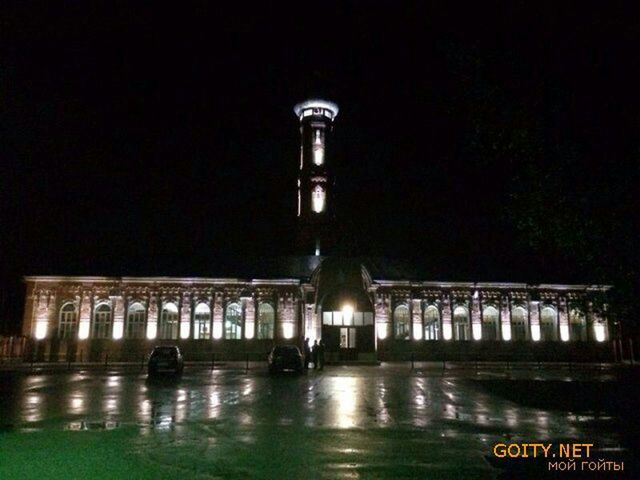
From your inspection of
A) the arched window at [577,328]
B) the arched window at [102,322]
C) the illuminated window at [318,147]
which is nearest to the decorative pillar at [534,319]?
the arched window at [577,328]

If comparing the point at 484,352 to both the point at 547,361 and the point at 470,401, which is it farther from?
the point at 470,401

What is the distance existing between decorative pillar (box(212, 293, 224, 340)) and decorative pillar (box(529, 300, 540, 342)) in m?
26.1

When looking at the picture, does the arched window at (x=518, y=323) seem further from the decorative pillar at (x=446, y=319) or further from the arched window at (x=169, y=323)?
the arched window at (x=169, y=323)

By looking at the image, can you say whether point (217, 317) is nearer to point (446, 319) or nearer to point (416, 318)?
point (416, 318)

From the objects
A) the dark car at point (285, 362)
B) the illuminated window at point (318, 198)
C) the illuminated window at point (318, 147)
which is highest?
the illuminated window at point (318, 147)

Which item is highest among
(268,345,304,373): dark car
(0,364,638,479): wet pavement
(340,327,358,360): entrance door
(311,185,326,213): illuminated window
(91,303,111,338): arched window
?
(311,185,326,213): illuminated window

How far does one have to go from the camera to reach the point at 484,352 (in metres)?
44.6

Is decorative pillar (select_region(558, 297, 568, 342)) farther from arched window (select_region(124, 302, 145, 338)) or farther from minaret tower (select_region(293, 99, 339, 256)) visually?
arched window (select_region(124, 302, 145, 338))

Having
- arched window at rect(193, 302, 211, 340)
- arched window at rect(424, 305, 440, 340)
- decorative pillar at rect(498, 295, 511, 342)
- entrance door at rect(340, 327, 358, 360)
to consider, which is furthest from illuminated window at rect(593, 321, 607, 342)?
arched window at rect(193, 302, 211, 340)

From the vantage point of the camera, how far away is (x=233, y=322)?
1756 inches

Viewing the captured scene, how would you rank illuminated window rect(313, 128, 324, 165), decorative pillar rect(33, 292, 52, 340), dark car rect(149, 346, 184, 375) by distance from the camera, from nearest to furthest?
1. dark car rect(149, 346, 184, 375)
2. decorative pillar rect(33, 292, 52, 340)
3. illuminated window rect(313, 128, 324, 165)

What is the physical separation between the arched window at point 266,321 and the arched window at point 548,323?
2282cm

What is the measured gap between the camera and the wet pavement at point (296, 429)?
8.24 meters

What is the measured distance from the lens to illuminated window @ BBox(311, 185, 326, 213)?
52750mm
